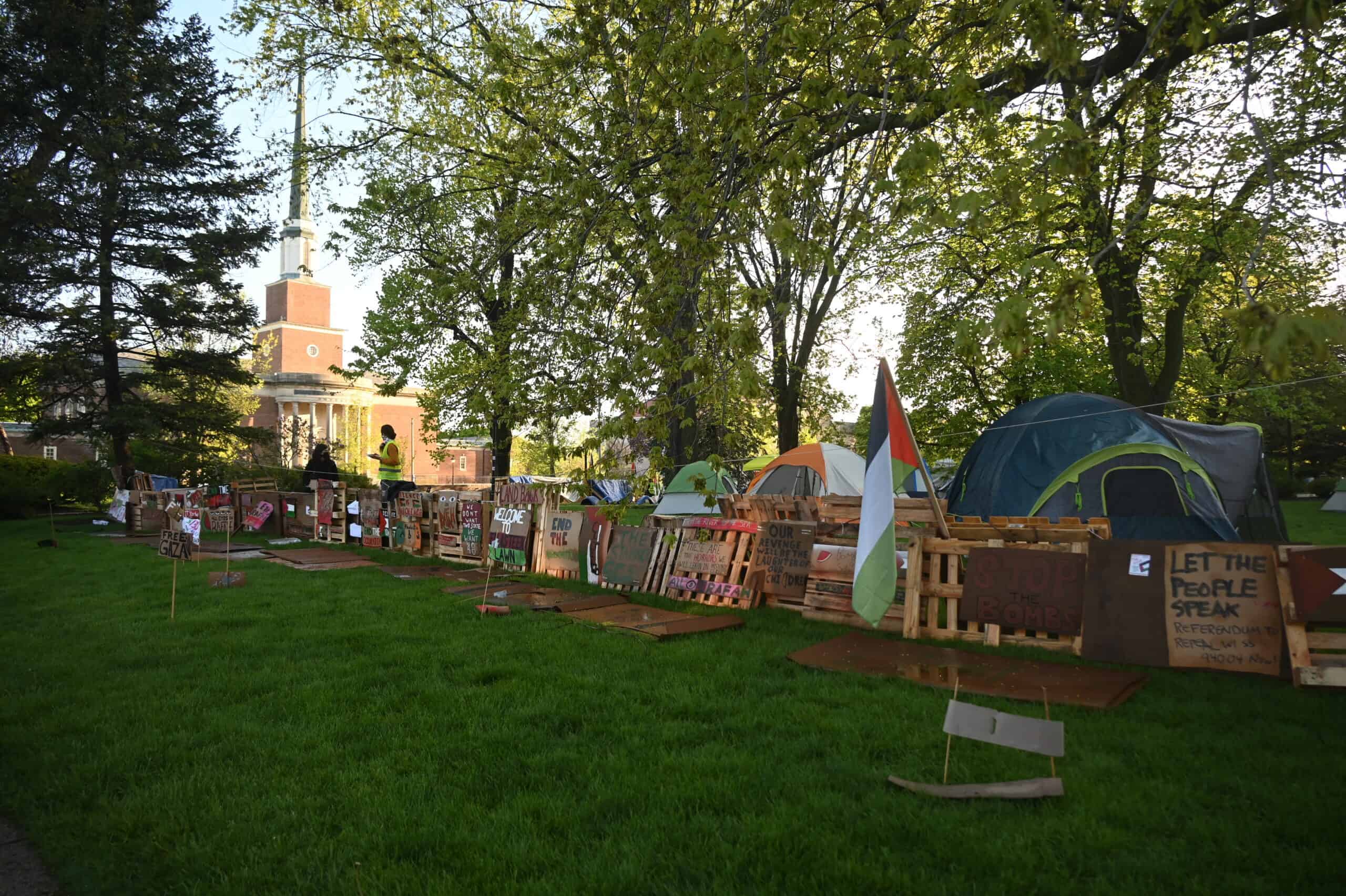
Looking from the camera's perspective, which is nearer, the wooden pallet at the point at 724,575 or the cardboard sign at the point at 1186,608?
the cardboard sign at the point at 1186,608

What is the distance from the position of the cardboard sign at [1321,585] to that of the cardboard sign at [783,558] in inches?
184

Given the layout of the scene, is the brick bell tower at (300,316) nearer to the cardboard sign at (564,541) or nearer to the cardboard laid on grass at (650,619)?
the cardboard sign at (564,541)

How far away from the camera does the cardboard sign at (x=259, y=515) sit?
63.8 ft

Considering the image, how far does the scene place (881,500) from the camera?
4.93 m

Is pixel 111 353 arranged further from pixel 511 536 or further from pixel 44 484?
pixel 511 536

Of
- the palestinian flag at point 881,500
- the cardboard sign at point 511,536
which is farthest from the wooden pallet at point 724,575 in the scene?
the palestinian flag at point 881,500

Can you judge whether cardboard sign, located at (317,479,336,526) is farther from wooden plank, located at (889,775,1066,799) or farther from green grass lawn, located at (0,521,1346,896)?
wooden plank, located at (889,775,1066,799)

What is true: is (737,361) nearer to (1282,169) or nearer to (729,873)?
(729,873)

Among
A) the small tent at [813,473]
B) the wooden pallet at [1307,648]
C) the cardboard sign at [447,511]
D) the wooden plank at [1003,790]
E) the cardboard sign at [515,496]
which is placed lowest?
the wooden plank at [1003,790]

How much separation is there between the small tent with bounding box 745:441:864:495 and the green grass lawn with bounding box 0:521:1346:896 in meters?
11.2

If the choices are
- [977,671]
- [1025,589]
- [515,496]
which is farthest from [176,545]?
[1025,589]

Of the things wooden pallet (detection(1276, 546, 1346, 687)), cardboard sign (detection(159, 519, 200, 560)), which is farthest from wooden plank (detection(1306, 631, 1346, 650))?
cardboard sign (detection(159, 519, 200, 560))

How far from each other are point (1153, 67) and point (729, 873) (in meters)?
10.4

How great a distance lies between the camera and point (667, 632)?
766 centimetres
